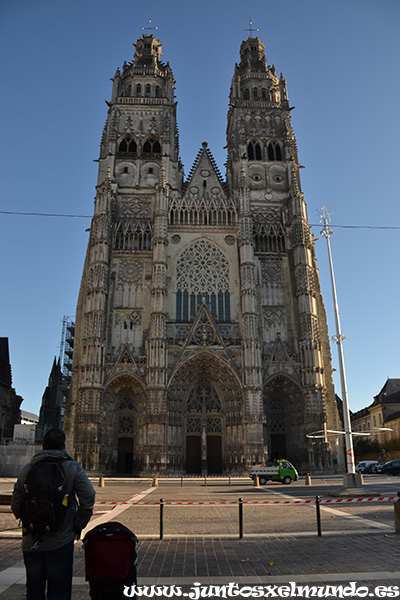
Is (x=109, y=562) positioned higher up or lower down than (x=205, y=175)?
lower down

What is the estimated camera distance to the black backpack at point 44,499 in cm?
399

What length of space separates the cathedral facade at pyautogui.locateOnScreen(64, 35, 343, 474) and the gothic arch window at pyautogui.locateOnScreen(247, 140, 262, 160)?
0.14 metres

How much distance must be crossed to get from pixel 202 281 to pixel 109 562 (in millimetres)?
36942

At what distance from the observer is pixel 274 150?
46.7 meters

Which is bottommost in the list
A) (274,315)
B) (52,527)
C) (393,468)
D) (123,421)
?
(393,468)

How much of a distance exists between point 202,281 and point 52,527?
36.8 metres

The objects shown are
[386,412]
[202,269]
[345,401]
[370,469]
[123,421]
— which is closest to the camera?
[345,401]

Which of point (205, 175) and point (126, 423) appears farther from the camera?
point (205, 175)

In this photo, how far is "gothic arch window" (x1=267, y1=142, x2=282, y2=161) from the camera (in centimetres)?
4662

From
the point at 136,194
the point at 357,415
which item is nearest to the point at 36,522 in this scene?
the point at 136,194

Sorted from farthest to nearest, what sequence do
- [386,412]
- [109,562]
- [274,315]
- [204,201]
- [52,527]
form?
[386,412] < [204,201] < [274,315] < [52,527] < [109,562]

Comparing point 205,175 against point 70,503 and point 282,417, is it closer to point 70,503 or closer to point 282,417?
point 282,417

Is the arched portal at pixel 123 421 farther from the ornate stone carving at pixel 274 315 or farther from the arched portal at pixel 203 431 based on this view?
the ornate stone carving at pixel 274 315

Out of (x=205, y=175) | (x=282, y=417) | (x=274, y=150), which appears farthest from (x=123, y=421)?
(x=274, y=150)
